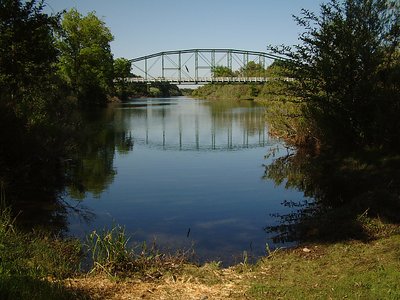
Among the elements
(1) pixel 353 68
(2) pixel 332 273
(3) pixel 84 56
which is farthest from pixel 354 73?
(3) pixel 84 56

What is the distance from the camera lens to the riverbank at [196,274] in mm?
5438

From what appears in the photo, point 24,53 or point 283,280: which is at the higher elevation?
point 24,53

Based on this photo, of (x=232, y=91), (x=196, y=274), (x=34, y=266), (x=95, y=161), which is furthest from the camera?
(x=232, y=91)

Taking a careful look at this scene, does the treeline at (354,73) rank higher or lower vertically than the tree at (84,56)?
lower

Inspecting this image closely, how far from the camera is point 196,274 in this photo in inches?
256

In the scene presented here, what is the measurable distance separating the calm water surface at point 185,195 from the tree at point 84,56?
41.1 m

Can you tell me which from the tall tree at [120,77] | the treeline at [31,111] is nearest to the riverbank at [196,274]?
the treeline at [31,111]

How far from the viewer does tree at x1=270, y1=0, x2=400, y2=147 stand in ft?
47.1

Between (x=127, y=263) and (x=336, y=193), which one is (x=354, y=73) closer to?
(x=336, y=193)

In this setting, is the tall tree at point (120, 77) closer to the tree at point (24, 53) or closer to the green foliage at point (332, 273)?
the tree at point (24, 53)

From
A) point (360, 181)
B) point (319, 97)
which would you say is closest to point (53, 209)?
point (360, 181)

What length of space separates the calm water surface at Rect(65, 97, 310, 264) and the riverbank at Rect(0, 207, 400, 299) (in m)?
1.42

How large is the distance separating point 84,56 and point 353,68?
180 ft

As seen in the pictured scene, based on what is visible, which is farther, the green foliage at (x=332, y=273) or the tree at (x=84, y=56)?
the tree at (x=84, y=56)
